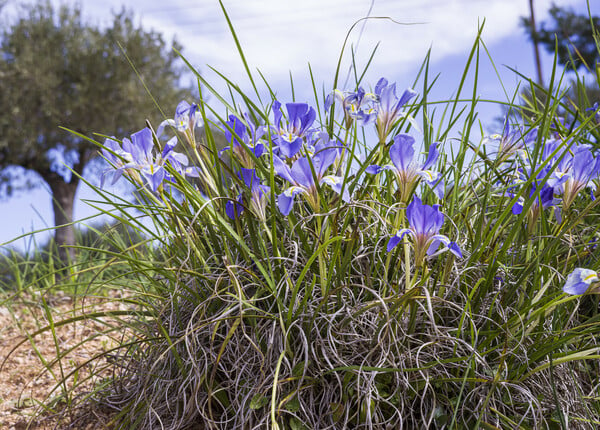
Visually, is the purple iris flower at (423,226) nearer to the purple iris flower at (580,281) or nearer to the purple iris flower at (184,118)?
the purple iris flower at (580,281)

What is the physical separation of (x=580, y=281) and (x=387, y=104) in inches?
25.2

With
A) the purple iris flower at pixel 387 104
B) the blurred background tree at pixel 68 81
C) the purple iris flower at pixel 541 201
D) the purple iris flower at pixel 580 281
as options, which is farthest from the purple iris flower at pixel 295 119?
the blurred background tree at pixel 68 81

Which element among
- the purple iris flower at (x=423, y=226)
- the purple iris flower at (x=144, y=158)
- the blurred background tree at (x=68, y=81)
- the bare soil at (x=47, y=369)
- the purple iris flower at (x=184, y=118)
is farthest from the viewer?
the blurred background tree at (x=68, y=81)

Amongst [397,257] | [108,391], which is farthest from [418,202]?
[108,391]

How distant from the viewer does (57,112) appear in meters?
12.6

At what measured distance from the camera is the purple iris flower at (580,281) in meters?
1.11

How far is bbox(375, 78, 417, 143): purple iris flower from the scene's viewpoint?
1353 mm

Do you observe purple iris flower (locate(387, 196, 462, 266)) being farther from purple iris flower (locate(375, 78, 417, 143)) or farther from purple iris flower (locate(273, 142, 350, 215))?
purple iris flower (locate(375, 78, 417, 143))

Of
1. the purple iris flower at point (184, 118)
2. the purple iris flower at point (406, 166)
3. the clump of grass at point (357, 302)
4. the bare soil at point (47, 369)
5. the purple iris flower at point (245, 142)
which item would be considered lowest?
the bare soil at point (47, 369)

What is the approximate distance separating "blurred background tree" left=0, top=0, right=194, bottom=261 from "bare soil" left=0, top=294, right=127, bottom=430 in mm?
10185

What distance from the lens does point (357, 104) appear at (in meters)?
1.45

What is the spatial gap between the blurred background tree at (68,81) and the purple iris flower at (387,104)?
12.3 meters

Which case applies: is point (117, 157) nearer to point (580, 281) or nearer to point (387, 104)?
point (387, 104)

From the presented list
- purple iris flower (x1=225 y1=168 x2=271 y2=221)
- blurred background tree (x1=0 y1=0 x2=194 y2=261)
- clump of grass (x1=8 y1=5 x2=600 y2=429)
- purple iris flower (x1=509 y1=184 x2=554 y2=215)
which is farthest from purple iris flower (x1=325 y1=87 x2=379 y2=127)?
blurred background tree (x1=0 y1=0 x2=194 y2=261)
